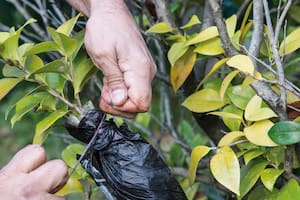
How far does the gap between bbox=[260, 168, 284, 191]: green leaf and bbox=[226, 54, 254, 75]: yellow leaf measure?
0.57ft

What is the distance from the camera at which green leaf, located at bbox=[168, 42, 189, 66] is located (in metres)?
1.15

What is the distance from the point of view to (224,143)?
3.42 ft

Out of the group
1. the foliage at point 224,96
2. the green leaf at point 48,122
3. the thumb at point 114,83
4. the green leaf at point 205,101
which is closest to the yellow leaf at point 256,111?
the foliage at point 224,96

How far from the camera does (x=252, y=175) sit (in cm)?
105

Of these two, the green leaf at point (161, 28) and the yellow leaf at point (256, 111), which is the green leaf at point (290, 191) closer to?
the yellow leaf at point (256, 111)

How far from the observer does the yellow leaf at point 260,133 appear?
99 cm

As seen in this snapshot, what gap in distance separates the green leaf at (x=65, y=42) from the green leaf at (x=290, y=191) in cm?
42

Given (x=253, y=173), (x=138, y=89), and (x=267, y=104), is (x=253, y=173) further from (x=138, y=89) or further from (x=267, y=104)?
(x=138, y=89)

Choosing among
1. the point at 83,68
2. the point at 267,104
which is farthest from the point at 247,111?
the point at 83,68

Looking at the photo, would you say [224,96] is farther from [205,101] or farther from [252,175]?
[252,175]

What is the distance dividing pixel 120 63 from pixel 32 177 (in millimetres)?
222

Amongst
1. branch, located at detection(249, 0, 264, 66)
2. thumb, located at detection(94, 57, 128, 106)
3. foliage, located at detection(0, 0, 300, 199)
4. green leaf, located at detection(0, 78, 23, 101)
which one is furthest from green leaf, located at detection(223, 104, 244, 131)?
green leaf, located at detection(0, 78, 23, 101)

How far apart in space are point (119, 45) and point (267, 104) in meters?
0.27

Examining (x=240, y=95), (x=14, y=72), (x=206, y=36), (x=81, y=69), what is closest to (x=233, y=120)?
(x=240, y=95)
